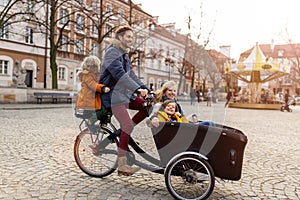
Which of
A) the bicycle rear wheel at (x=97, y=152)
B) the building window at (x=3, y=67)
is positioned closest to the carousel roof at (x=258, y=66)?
the building window at (x=3, y=67)

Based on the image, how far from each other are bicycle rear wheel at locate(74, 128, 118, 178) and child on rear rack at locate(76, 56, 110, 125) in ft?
1.08

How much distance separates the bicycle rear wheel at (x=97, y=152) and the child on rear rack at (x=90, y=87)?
329mm

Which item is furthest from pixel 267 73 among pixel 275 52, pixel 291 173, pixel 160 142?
pixel 275 52

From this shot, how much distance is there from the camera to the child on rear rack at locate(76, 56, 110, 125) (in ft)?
12.2

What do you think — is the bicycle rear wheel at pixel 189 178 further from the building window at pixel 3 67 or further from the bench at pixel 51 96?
the building window at pixel 3 67

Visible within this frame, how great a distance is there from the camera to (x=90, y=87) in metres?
3.71

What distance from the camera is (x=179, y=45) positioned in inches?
2338

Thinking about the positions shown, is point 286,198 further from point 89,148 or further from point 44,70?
point 44,70

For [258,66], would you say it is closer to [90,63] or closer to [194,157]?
[90,63]

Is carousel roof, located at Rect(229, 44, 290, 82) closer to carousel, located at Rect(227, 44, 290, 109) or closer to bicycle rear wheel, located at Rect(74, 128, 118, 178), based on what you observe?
carousel, located at Rect(227, 44, 290, 109)

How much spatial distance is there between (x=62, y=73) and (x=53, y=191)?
3495cm

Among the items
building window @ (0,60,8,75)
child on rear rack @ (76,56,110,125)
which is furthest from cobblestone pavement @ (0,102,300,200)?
building window @ (0,60,8,75)

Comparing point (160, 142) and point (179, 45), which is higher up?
point (179, 45)

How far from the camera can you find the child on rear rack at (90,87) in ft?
12.2
